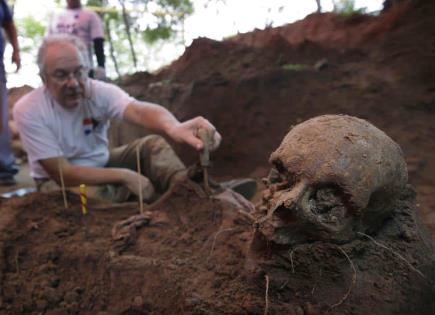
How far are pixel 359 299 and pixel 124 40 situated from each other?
8943mm

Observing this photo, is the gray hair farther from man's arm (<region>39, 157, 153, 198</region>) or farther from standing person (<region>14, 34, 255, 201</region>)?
man's arm (<region>39, 157, 153, 198</region>)

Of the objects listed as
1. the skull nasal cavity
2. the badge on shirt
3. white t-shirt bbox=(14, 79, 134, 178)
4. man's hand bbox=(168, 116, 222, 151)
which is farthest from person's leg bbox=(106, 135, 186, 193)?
the skull nasal cavity

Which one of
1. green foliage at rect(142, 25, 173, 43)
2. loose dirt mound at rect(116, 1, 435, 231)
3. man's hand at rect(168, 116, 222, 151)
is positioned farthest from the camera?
green foliage at rect(142, 25, 173, 43)

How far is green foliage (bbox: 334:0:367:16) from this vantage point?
501 cm

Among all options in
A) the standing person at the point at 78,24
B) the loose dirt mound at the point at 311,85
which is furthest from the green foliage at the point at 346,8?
the standing person at the point at 78,24

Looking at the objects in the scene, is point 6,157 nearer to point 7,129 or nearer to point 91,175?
point 7,129

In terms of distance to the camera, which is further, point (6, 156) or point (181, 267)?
point (6, 156)

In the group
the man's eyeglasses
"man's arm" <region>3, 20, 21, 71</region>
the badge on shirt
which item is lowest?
the badge on shirt

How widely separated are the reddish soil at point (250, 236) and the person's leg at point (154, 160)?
0.61 metres

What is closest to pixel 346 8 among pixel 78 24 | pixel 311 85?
pixel 311 85

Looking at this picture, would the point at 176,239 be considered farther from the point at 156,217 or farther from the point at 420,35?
the point at 420,35

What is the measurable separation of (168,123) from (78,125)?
738mm

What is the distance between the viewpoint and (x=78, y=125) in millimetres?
3055

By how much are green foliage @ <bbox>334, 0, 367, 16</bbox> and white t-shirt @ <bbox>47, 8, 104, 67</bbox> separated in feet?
9.75
